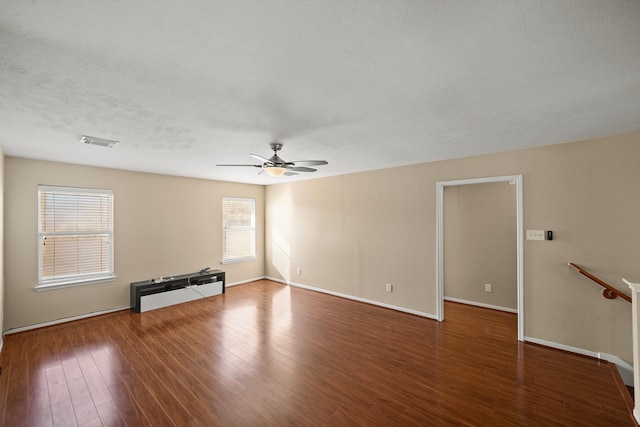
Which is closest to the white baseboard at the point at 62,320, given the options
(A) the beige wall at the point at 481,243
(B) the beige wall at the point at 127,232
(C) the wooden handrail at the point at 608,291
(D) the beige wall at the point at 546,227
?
(B) the beige wall at the point at 127,232

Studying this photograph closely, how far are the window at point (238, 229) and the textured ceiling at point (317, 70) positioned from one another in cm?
344

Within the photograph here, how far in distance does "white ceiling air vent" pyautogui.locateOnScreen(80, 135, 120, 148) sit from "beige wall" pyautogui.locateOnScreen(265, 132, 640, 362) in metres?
3.76

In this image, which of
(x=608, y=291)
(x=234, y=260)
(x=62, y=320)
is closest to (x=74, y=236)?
(x=62, y=320)

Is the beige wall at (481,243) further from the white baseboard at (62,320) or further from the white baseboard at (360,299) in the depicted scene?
the white baseboard at (62,320)

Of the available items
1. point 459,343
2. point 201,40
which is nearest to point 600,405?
point 459,343

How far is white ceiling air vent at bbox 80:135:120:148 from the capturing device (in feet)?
9.50

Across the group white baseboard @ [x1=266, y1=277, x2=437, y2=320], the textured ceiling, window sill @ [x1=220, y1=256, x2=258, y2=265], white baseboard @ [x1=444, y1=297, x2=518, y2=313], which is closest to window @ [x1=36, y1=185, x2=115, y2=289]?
the textured ceiling

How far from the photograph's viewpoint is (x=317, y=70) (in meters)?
1.61

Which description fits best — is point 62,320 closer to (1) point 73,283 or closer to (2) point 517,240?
(1) point 73,283

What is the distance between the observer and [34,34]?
50.4 inches

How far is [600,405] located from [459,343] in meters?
1.29

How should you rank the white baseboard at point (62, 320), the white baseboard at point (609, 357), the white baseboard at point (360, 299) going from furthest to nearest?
the white baseboard at point (360, 299) → the white baseboard at point (62, 320) → the white baseboard at point (609, 357)

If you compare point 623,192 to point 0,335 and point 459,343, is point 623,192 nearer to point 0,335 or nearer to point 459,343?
point 459,343

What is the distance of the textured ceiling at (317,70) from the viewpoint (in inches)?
46.3
